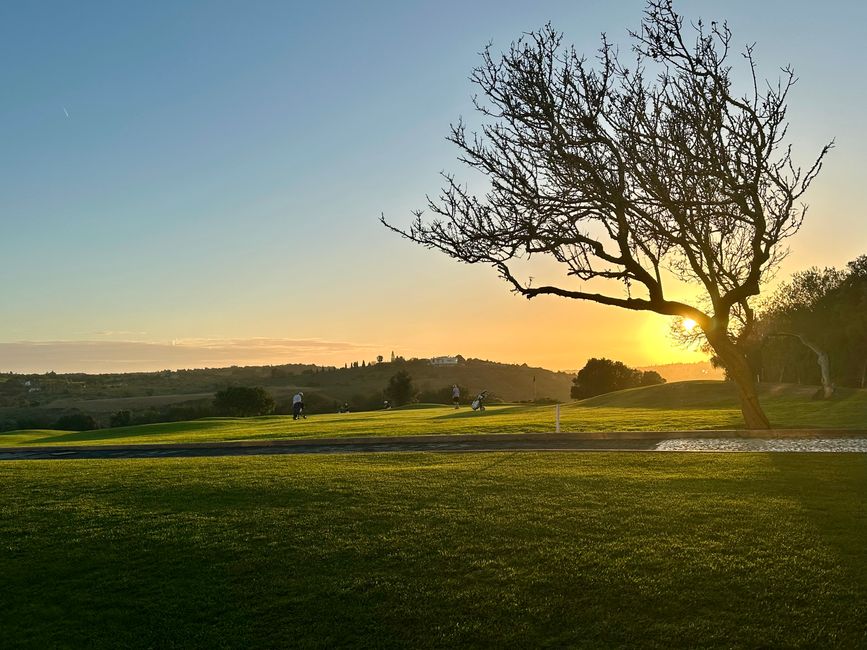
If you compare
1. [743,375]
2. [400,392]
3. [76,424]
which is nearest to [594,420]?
[743,375]

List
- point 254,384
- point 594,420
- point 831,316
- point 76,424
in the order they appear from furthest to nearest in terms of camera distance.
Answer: point 254,384 → point 76,424 → point 831,316 → point 594,420

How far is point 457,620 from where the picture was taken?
21.9ft

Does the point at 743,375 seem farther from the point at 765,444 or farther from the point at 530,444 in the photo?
the point at 530,444

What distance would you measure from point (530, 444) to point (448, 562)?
11.2m

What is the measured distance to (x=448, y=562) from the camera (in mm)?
7859

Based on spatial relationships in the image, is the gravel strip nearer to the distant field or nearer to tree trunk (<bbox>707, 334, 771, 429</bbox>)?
tree trunk (<bbox>707, 334, 771, 429</bbox>)

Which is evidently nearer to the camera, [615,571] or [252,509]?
[615,571]

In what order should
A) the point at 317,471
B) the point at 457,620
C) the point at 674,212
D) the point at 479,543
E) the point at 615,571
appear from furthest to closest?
the point at 674,212 < the point at 317,471 < the point at 479,543 < the point at 615,571 < the point at 457,620

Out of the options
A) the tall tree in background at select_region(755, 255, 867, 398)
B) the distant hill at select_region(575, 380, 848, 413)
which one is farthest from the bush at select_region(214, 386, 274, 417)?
the tall tree in background at select_region(755, 255, 867, 398)

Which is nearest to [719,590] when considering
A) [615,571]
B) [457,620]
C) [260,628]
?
[615,571]

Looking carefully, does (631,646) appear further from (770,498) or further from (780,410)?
(780,410)

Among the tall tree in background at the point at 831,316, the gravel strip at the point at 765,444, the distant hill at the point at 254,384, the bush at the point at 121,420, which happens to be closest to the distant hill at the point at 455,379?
the distant hill at the point at 254,384

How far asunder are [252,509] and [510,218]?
10911 mm

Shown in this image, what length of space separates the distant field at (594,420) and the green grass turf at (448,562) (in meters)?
12.9
